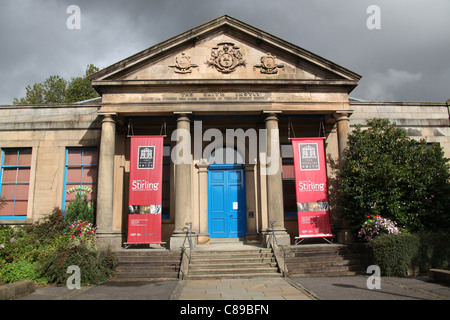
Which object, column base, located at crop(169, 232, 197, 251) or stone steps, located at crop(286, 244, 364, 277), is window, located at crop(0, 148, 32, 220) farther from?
stone steps, located at crop(286, 244, 364, 277)

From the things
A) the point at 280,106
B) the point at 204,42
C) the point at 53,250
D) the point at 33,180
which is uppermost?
the point at 204,42

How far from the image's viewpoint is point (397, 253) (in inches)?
382

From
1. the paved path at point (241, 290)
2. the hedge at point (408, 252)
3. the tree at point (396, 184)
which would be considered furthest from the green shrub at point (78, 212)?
the hedge at point (408, 252)

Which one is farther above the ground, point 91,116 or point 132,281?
point 91,116

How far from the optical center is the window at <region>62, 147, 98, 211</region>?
46.1 feet

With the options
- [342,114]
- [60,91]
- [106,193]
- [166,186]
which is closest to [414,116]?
[342,114]

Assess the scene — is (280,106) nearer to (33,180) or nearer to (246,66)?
(246,66)

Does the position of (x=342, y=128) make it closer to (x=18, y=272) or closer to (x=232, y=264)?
(x=232, y=264)

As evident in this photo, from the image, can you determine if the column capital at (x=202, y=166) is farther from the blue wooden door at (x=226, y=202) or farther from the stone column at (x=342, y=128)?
the stone column at (x=342, y=128)

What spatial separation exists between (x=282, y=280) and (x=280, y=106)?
6.22 meters

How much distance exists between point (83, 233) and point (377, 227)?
945 cm
